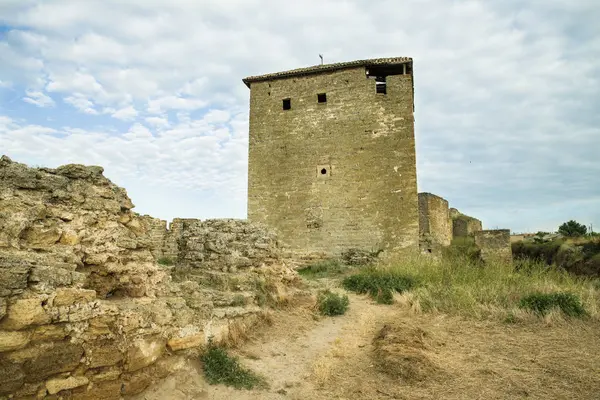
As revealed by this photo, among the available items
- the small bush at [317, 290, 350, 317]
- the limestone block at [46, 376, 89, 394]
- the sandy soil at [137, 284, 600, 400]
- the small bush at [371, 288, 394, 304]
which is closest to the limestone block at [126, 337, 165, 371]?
the sandy soil at [137, 284, 600, 400]

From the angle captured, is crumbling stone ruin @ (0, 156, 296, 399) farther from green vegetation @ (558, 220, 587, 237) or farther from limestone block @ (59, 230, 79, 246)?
green vegetation @ (558, 220, 587, 237)

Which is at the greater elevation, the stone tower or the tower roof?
the tower roof

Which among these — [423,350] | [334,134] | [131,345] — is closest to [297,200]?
[334,134]

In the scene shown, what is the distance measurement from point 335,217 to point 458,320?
315 inches

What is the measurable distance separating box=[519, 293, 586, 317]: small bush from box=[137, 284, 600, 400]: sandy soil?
0.38 meters

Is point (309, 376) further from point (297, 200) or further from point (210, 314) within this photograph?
point (297, 200)

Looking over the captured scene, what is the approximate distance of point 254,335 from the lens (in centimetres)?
519

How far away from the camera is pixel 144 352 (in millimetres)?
3496

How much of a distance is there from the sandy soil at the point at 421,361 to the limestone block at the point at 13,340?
1149 millimetres

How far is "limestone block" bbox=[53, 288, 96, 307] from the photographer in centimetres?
301

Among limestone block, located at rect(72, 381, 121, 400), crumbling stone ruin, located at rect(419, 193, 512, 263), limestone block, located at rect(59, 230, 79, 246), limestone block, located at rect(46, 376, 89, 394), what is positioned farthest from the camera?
crumbling stone ruin, located at rect(419, 193, 512, 263)

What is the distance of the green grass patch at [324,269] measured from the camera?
1209cm

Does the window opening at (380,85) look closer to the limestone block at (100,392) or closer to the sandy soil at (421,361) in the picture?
the sandy soil at (421,361)

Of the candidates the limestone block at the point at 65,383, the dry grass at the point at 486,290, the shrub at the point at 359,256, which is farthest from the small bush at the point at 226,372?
the shrub at the point at 359,256
